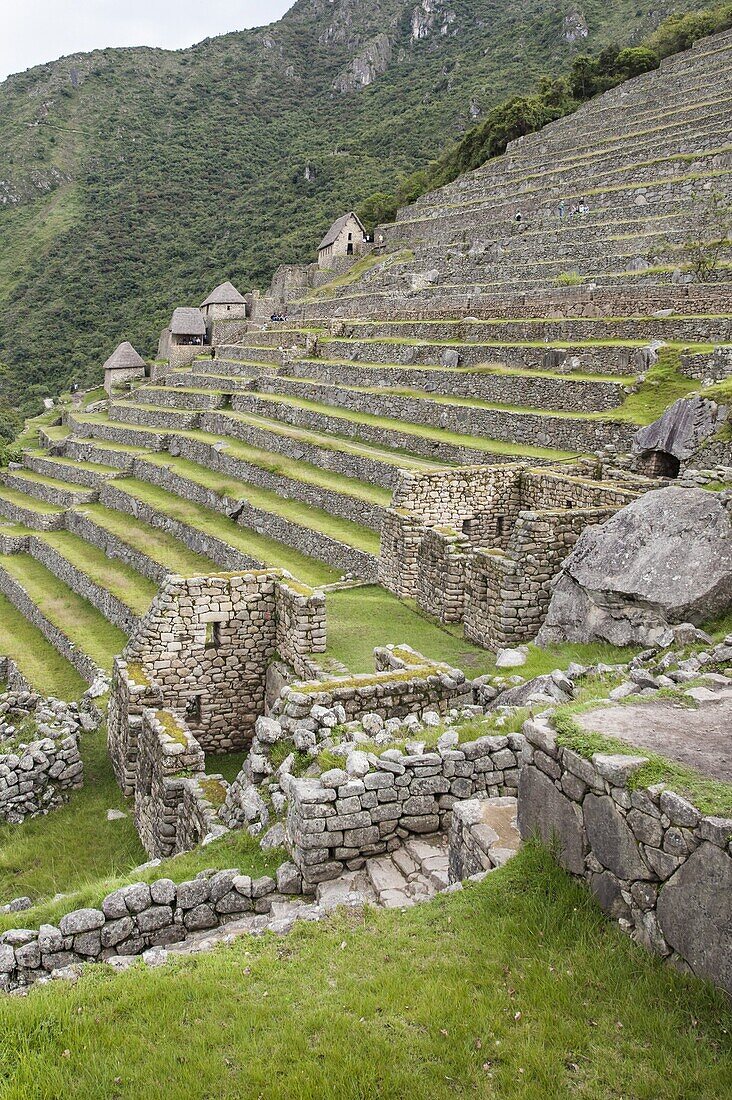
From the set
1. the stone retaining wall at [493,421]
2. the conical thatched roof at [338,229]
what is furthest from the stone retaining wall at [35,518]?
the conical thatched roof at [338,229]

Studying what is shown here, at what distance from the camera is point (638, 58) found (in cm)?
5866

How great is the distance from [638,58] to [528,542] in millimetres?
62195

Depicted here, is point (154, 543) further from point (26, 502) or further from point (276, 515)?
point (26, 502)

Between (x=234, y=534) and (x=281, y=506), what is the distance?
62.5 inches

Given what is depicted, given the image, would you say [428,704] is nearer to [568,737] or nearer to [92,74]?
[568,737]

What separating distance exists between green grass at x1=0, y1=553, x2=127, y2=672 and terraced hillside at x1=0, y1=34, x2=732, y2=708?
0.09 meters

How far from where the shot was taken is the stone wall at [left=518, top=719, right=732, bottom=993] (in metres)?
3.64

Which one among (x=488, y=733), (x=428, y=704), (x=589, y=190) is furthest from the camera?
(x=589, y=190)

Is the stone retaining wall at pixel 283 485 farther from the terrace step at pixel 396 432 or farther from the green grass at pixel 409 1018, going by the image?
the green grass at pixel 409 1018

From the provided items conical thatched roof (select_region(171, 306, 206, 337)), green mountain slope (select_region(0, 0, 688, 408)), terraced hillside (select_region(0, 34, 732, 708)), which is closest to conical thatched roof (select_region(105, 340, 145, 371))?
conical thatched roof (select_region(171, 306, 206, 337))

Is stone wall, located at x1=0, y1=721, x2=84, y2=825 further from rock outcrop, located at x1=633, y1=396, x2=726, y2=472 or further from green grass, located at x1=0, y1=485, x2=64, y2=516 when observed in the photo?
green grass, located at x1=0, y1=485, x2=64, y2=516

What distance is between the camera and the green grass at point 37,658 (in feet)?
62.8

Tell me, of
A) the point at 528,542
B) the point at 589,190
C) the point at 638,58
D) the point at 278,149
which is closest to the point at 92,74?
the point at 278,149

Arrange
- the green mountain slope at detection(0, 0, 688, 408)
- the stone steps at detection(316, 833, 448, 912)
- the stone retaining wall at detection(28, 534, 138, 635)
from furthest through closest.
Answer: the green mountain slope at detection(0, 0, 688, 408)
the stone retaining wall at detection(28, 534, 138, 635)
the stone steps at detection(316, 833, 448, 912)
